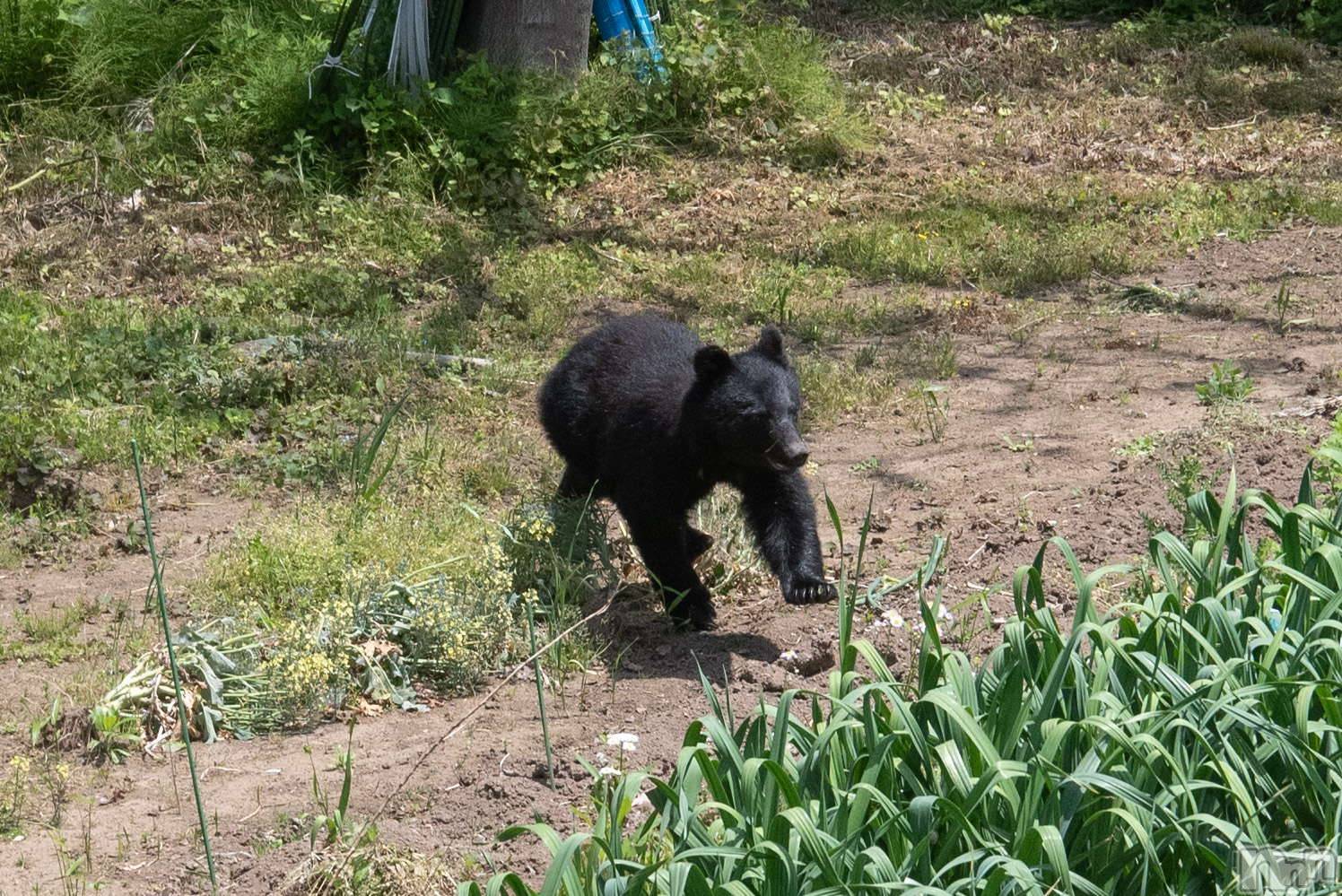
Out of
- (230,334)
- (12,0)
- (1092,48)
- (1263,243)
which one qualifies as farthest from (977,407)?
(12,0)

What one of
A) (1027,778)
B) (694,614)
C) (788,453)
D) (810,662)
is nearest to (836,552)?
(694,614)

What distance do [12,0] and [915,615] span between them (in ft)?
31.6

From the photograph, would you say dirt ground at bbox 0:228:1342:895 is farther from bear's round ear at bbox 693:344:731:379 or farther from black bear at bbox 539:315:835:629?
bear's round ear at bbox 693:344:731:379

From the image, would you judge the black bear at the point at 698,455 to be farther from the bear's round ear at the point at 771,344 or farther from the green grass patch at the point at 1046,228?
the green grass patch at the point at 1046,228

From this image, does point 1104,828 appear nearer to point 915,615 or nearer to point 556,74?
point 915,615

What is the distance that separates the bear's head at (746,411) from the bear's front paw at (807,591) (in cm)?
41

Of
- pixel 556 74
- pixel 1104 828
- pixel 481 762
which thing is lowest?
pixel 481 762

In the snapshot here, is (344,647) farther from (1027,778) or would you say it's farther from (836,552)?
(1027,778)

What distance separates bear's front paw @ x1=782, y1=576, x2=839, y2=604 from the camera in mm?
5219

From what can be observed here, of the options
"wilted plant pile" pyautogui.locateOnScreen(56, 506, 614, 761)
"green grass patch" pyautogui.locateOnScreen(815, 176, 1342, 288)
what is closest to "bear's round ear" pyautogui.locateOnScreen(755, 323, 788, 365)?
"wilted plant pile" pyautogui.locateOnScreen(56, 506, 614, 761)

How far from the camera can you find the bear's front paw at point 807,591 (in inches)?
205

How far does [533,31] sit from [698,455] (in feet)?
20.6

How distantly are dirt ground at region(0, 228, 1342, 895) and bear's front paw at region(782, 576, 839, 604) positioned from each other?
0.43ft

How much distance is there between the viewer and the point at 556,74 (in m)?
10.9
